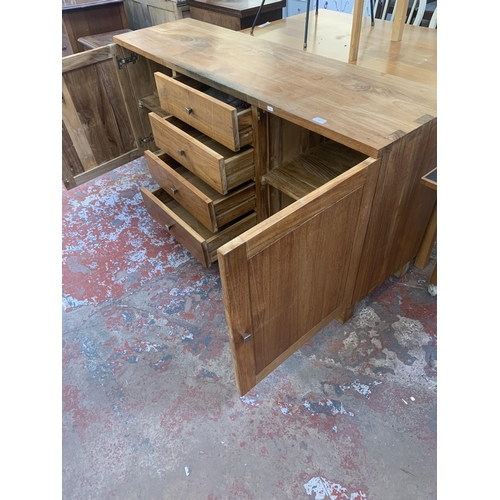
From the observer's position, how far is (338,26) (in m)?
1.58

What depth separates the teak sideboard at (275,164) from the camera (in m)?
0.80

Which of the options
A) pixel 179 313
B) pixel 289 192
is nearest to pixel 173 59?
pixel 289 192

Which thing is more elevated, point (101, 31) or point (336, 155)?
point (101, 31)

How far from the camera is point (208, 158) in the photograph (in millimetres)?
1188

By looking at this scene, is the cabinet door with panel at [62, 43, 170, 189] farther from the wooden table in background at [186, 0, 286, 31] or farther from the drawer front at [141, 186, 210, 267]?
the wooden table in background at [186, 0, 286, 31]

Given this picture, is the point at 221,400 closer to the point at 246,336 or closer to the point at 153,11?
the point at 246,336

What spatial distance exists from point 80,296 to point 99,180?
0.83 m

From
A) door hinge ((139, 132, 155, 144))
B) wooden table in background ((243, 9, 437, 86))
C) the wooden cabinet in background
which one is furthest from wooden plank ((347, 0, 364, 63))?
the wooden cabinet in background

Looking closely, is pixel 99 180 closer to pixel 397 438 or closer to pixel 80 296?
pixel 80 296

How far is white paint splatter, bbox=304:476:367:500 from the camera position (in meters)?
0.93

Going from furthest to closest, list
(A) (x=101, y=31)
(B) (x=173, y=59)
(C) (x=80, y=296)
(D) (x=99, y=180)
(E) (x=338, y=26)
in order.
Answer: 1. (A) (x=101, y=31)
2. (D) (x=99, y=180)
3. (E) (x=338, y=26)
4. (C) (x=80, y=296)
5. (B) (x=173, y=59)

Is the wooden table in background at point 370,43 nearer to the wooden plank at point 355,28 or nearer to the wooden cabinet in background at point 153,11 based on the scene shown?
the wooden plank at point 355,28

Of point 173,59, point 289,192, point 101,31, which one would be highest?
point 173,59

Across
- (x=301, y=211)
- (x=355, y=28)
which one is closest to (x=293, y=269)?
(x=301, y=211)
